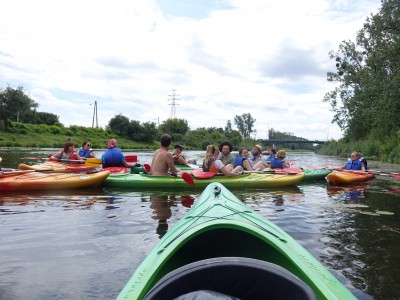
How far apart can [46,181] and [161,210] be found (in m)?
3.01

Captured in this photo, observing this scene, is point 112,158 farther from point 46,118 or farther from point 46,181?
point 46,118

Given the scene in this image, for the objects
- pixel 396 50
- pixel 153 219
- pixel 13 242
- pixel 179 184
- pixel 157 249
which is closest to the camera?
pixel 157 249

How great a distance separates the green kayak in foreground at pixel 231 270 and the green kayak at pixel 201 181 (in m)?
5.26

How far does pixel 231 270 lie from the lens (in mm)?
1764

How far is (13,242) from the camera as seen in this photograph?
4.09m

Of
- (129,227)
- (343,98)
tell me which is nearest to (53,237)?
(129,227)

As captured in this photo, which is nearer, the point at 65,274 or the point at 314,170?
the point at 65,274

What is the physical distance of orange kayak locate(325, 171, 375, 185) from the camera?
373 inches

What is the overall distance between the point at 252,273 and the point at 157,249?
83 cm

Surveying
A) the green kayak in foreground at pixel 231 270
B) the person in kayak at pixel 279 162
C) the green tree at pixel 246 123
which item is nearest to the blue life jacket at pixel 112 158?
the person in kayak at pixel 279 162

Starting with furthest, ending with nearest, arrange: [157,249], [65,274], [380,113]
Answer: [380,113], [65,274], [157,249]

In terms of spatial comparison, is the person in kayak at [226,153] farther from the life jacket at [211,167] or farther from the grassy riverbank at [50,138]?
the grassy riverbank at [50,138]

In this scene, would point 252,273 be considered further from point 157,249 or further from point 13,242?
point 13,242

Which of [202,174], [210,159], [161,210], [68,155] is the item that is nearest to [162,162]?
[202,174]
